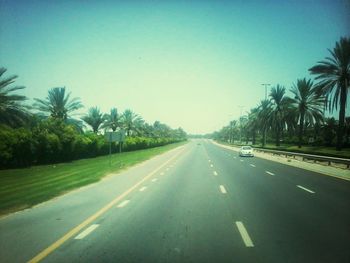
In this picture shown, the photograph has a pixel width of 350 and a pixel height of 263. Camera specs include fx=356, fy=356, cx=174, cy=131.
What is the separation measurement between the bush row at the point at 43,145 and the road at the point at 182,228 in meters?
13.5

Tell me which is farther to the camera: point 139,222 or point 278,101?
point 278,101

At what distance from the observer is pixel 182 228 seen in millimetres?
8125

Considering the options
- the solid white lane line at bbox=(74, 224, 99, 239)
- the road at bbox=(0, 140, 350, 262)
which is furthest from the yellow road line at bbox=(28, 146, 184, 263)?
the solid white lane line at bbox=(74, 224, 99, 239)

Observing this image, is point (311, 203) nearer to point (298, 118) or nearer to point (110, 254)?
point (110, 254)

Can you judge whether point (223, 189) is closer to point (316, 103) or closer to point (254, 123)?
point (316, 103)

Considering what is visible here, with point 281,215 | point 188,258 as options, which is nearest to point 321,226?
point 281,215

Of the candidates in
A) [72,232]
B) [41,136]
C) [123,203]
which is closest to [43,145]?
[41,136]

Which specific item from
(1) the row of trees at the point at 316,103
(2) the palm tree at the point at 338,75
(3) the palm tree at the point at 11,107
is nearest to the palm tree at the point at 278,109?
(1) the row of trees at the point at 316,103

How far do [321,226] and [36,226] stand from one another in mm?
6636

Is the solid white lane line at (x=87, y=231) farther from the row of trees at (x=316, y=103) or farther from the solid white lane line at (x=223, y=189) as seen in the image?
the row of trees at (x=316, y=103)

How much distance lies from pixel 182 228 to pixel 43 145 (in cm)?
2342

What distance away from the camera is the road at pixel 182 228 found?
20.4 ft

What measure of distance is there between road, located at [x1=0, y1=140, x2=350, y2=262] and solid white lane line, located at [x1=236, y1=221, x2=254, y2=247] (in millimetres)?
19

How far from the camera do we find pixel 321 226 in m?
8.23
